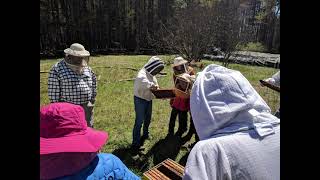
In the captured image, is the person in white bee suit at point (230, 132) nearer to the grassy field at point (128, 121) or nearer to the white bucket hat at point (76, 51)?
the white bucket hat at point (76, 51)

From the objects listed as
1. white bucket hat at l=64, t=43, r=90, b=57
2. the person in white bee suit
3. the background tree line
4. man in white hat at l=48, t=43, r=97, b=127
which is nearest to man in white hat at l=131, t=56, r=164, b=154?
man in white hat at l=48, t=43, r=97, b=127

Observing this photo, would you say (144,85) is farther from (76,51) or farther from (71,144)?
(71,144)

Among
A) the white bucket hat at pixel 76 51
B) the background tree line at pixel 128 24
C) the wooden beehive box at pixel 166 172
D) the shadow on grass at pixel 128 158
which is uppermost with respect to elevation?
the background tree line at pixel 128 24

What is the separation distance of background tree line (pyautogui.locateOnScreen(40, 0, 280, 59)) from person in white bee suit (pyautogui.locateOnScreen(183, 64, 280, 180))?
13826 mm

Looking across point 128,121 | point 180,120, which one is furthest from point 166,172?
point 128,121

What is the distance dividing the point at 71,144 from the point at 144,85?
3.04m

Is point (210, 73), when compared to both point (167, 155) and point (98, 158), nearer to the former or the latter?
point (98, 158)

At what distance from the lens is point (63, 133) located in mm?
1850

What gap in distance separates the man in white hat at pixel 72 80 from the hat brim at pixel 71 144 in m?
2.30

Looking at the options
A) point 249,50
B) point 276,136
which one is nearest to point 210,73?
point 276,136

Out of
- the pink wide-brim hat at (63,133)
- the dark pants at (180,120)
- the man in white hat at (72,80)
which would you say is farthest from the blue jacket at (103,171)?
the dark pants at (180,120)

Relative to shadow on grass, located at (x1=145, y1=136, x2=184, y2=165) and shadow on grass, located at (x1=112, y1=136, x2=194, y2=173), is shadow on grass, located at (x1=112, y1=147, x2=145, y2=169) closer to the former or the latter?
shadow on grass, located at (x1=112, y1=136, x2=194, y2=173)

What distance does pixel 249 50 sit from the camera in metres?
18.2

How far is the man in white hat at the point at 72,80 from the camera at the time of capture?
13.4ft
